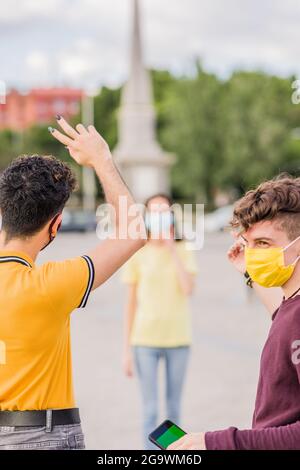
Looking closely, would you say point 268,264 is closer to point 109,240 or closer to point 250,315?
point 109,240

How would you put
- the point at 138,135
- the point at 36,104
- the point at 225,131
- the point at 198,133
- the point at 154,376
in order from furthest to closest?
the point at 36,104 → the point at 198,133 → the point at 225,131 → the point at 138,135 → the point at 154,376

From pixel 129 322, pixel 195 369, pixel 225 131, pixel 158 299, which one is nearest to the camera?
pixel 158 299

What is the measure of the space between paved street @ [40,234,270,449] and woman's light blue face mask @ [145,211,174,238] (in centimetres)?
155

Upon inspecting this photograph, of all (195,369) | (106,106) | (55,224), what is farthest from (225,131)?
(55,224)

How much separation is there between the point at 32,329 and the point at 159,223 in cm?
307

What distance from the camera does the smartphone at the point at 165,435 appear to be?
2.36m

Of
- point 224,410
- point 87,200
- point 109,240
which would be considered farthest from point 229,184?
point 109,240

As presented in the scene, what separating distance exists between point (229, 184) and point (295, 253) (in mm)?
52093

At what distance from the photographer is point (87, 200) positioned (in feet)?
189

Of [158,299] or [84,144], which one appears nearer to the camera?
[84,144]

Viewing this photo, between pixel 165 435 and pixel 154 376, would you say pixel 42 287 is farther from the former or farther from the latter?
pixel 154 376

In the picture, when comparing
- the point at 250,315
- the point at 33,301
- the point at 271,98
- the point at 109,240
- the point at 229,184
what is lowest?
the point at 33,301

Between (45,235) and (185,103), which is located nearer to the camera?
(45,235)

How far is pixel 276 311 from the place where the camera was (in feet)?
8.39
